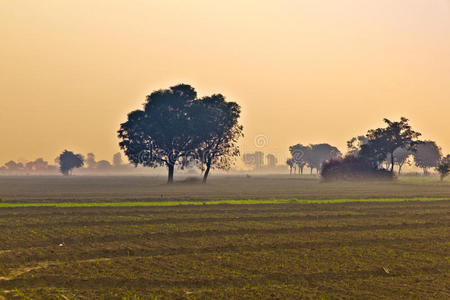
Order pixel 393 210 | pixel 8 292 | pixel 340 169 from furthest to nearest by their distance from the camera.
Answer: pixel 340 169, pixel 393 210, pixel 8 292

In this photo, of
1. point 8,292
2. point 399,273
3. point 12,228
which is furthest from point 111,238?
point 399,273

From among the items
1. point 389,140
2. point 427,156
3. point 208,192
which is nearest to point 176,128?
point 208,192

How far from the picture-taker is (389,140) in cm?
10906

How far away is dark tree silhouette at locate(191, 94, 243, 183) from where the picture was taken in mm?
85125

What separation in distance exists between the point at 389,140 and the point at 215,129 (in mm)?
46932

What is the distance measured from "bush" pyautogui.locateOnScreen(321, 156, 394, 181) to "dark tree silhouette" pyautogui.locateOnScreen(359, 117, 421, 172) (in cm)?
1442

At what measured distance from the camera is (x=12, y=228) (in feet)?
66.0

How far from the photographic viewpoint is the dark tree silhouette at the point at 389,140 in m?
107

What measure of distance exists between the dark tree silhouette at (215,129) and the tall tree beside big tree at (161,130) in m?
1.76

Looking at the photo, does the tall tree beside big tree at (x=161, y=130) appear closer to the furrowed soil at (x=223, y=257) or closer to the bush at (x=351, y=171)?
the bush at (x=351, y=171)

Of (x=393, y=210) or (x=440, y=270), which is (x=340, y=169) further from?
(x=440, y=270)

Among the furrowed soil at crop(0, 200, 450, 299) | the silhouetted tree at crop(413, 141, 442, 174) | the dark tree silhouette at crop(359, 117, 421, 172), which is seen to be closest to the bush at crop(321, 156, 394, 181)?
the dark tree silhouette at crop(359, 117, 421, 172)

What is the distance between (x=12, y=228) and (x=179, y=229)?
7415 millimetres

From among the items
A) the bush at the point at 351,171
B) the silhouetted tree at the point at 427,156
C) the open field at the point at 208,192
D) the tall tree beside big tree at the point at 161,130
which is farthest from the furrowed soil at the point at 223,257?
the silhouetted tree at the point at 427,156
